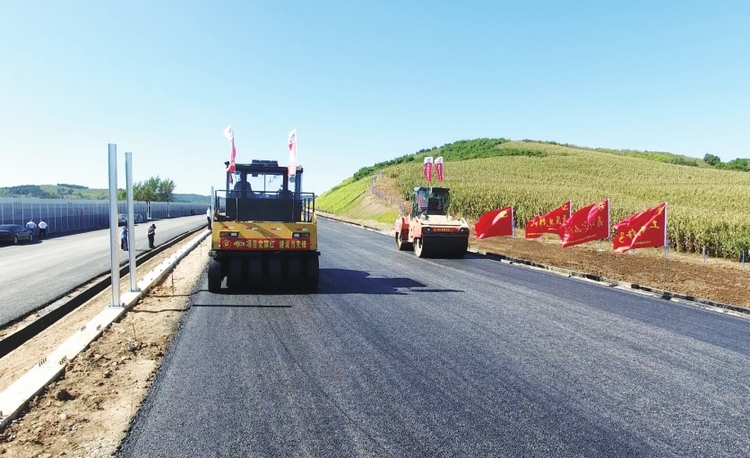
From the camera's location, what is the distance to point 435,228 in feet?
60.7

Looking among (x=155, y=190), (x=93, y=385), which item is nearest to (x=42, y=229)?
(x=93, y=385)

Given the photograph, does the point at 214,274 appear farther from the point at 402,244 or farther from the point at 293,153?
the point at 402,244

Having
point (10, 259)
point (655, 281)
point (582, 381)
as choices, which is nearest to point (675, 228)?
point (655, 281)

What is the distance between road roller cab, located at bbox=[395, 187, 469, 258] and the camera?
18.5m

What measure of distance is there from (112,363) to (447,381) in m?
4.07

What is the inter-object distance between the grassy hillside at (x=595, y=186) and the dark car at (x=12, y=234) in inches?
1135

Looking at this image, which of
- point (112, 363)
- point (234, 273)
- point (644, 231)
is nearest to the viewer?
point (112, 363)

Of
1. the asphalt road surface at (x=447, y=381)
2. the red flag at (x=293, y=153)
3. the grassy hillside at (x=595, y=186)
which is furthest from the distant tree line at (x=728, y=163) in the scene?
the red flag at (x=293, y=153)

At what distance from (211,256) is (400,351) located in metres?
6.00

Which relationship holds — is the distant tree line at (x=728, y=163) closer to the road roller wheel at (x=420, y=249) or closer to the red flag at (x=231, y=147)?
the road roller wheel at (x=420, y=249)

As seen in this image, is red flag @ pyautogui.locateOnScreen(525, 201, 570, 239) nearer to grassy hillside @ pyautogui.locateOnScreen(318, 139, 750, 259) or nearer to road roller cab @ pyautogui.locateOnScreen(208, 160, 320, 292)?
grassy hillside @ pyautogui.locateOnScreen(318, 139, 750, 259)

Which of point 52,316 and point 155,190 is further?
point 155,190

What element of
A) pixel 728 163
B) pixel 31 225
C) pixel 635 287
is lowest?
pixel 635 287

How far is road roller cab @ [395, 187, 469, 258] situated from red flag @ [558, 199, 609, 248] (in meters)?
3.58
